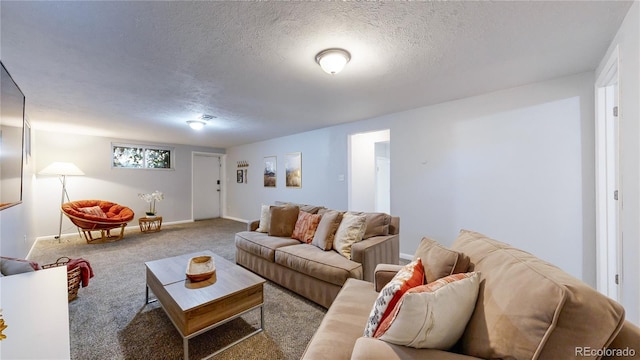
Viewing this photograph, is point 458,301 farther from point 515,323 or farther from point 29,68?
point 29,68

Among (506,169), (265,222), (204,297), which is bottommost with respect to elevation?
(204,297)

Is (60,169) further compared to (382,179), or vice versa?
(382,179)

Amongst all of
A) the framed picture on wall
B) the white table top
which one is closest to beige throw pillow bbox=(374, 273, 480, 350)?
the white table top

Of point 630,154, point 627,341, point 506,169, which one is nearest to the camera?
point 627,341

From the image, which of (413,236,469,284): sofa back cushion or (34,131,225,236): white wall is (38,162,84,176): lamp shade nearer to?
(34,131,225,236): white wall

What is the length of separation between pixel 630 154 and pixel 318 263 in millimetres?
2312

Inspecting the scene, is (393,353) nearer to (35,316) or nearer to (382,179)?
(35,316)

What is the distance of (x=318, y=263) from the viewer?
2.21 m

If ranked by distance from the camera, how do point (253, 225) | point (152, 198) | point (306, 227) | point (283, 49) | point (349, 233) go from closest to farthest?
point (283, 49) → point (349, 233) → point (306, 227) → point (253, 225) → point (152, 198)

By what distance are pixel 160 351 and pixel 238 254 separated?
1.59 meters

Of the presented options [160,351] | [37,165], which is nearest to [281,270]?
[160,351]

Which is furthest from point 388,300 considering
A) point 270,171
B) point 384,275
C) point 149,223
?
point 149,223

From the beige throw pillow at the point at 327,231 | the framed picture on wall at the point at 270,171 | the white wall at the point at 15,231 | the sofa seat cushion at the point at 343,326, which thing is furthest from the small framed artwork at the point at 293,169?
the white wall at the point at 15,231

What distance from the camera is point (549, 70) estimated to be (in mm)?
2326
